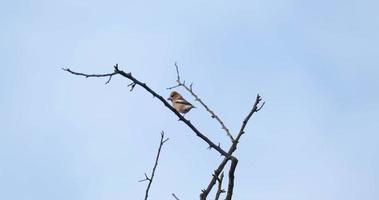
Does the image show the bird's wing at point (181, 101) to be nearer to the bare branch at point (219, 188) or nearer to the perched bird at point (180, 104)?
the perched bird at point (180, 104)

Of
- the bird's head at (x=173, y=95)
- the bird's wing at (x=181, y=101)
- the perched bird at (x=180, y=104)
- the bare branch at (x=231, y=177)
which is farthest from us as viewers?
the bird's head at (x=173, y=95)

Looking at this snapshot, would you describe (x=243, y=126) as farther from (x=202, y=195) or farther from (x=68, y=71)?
(x=68, y=71)

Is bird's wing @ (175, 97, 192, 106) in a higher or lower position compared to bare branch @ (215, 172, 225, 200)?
higher

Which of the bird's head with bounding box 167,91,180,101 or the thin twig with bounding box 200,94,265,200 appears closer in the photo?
the thin twig with bounding box 200,94,265,200

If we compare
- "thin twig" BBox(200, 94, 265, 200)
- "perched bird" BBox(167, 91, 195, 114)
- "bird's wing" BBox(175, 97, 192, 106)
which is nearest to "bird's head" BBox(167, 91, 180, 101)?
"perched bird" BBox(167, 91, 195, 114)

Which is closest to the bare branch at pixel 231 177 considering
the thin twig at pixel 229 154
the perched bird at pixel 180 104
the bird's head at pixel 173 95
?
the thin twig at pixel 229 154

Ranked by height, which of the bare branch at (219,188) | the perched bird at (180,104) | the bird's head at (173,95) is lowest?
the bare branch at (219,188)

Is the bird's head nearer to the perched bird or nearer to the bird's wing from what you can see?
the perched bird

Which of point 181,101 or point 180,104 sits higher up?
point 181,101

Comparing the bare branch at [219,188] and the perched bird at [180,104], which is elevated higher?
the perched bird at [180,104]

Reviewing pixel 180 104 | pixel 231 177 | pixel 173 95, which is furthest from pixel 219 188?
pixel 173 95

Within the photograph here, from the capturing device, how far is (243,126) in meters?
4.16

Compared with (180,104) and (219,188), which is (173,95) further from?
(219,188)

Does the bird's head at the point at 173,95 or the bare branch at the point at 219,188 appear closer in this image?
the bare branch at the point at 219,188
